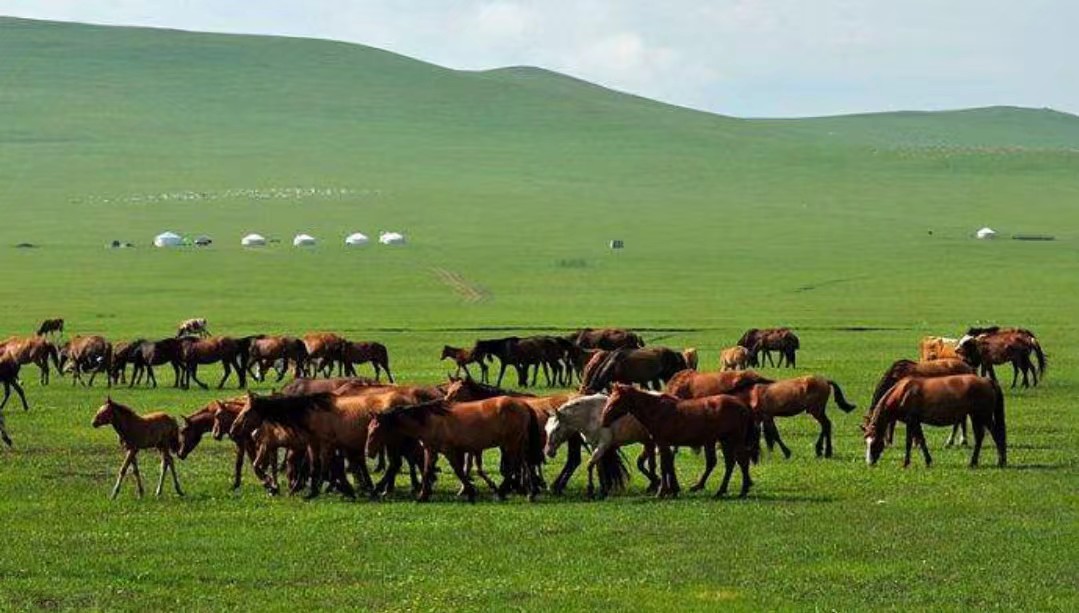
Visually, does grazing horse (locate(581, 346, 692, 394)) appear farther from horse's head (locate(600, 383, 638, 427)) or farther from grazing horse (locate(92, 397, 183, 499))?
grazing horse (locate(92, 397, 183, 499))

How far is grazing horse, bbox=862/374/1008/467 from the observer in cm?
2108

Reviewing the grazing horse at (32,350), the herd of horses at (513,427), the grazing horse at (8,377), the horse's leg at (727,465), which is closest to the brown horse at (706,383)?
the herd of horses at (513,427)

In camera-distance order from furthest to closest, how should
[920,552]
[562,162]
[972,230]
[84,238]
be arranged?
[562,162], [972,230], [84,238], [920,552]

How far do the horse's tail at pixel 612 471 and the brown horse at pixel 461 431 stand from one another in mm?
824

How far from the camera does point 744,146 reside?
150m

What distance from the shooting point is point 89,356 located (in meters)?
36.9

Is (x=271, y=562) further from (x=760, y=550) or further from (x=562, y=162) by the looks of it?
(x=562, y=162)

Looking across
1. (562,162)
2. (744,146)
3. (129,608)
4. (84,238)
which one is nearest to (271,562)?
(129,608)

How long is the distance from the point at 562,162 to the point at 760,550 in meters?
123

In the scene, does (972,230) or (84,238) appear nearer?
(84,238)

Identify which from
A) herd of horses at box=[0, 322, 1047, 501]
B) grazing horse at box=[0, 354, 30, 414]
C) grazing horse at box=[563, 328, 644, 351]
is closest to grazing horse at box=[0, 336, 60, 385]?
grazing horse at box=[0, 354, 30, 414]

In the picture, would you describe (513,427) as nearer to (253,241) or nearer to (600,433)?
(600,433)

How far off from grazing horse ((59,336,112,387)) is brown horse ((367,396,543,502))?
1892cm

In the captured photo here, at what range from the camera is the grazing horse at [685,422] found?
18656 mm
